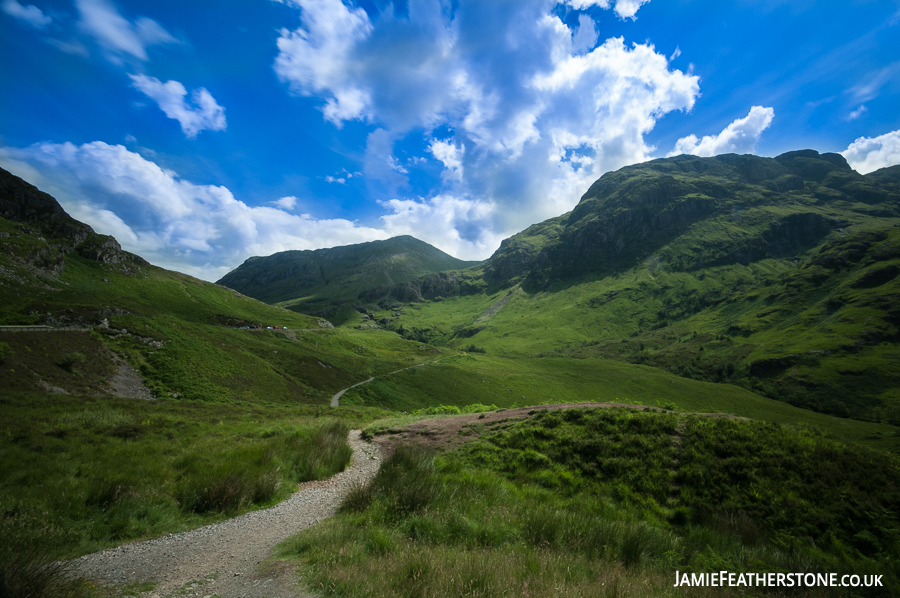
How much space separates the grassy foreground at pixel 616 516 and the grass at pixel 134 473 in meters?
3.62

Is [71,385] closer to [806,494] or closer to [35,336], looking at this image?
[35,336]

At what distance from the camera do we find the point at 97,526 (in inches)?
278

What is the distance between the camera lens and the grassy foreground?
5.09m

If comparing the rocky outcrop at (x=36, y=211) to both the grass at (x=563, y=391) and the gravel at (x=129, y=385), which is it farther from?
A: the grass at (x=563, y=391)

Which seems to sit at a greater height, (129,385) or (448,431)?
(448,431)

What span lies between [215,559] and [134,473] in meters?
5.23

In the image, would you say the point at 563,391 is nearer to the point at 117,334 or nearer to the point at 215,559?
the point at 117,334

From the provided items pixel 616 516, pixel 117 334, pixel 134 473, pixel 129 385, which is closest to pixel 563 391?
pixel 129 385

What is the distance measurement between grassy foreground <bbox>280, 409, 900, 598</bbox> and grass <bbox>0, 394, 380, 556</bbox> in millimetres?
3616

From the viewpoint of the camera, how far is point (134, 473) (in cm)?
933

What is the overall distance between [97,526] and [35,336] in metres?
48.7

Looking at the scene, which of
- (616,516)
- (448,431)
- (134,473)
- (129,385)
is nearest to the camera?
(616,516)

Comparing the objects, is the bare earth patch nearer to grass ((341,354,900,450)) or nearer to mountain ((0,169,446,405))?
mountain ((0,169,446,405))

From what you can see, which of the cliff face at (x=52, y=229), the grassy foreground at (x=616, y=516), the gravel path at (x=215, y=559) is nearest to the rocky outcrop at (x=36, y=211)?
the cliff face at (x=52, y=229)
